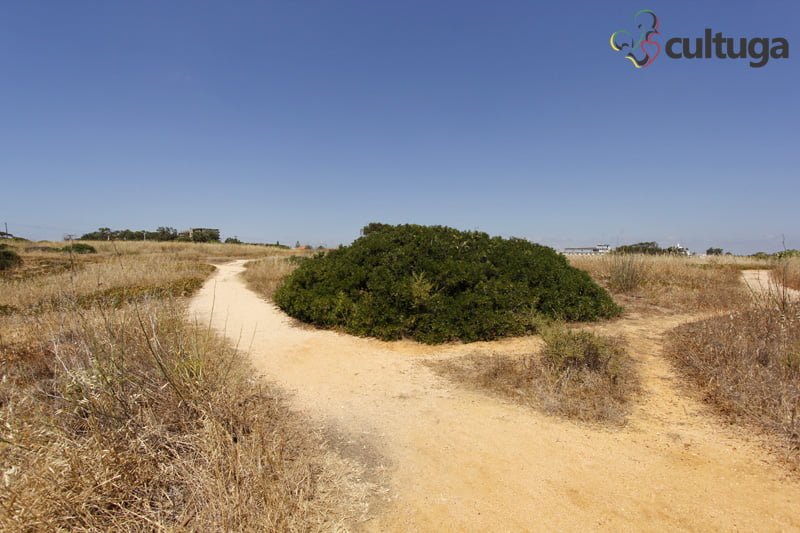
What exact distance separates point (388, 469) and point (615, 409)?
2.38 meters

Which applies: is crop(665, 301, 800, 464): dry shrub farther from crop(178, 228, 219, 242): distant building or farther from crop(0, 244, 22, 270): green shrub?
crop(178, 228, 219, 242): distant building

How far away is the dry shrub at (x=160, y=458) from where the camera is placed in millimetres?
2109

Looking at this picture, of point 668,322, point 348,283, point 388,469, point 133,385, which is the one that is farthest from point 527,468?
point 668,322

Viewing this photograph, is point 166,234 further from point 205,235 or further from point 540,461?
point 540,461

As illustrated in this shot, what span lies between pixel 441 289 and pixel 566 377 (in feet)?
9.00

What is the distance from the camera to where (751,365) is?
4.06 m

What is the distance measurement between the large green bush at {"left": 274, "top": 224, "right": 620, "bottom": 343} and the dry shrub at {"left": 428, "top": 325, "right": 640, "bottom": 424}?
1.08 m

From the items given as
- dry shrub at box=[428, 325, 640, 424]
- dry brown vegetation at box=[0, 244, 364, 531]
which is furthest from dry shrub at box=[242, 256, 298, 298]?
dry brown vegetation at box=[0, 244, 364, 531]

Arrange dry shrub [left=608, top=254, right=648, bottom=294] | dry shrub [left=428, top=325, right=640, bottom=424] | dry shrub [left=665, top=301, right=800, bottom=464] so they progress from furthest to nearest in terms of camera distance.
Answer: dry shrub [left=608, top=254, right=648, bottom=294] → dry shrub [left=428, top=325, right=640, bottom=424] → dry shrub [left=665, top=301, right=800, bottom=464]

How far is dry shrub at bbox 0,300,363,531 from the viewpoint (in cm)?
211

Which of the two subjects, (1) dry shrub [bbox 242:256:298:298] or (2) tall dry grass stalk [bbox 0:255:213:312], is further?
(1) dry shrub [bbox 242:256:298:298]

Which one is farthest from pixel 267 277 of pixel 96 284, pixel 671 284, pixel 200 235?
pixel 200 235

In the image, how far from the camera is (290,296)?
8047 mm

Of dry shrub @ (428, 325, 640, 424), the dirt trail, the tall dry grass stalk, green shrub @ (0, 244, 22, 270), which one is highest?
green shrub @ (0, 244, 22, 270)
